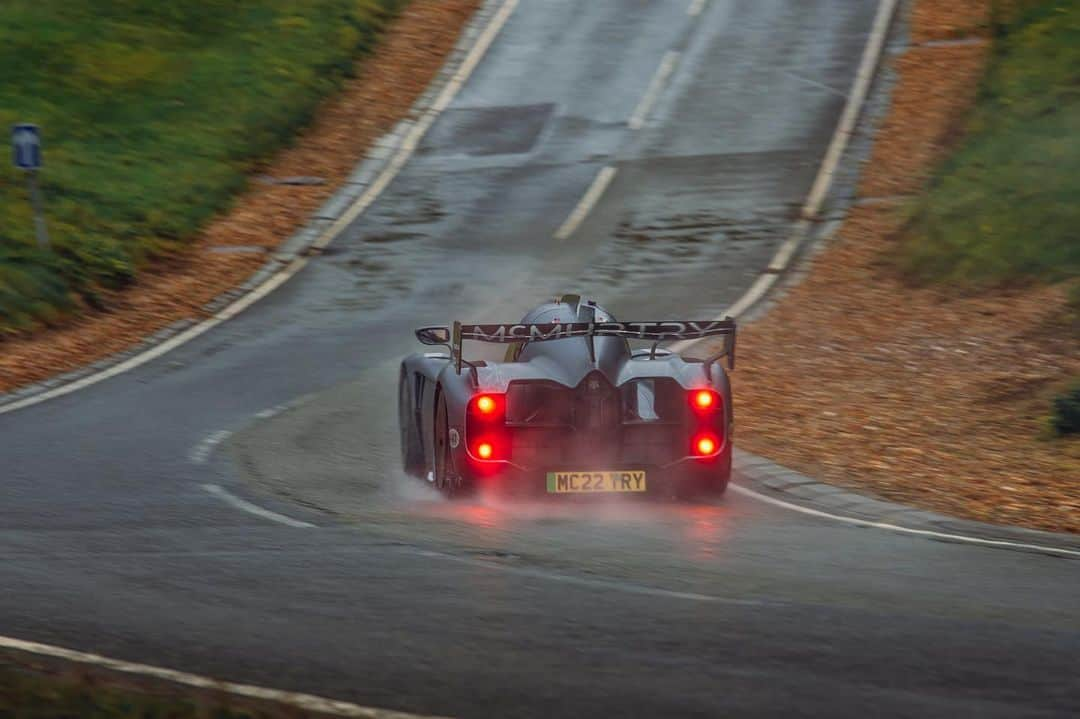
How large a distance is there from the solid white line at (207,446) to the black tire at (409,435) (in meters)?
1.67

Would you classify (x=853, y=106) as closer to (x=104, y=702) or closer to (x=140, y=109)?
(x=140, y=109)

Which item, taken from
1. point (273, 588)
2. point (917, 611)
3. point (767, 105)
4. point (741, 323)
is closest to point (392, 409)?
point (741, 323)

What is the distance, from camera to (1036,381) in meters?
16.1

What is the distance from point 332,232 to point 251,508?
14.8m

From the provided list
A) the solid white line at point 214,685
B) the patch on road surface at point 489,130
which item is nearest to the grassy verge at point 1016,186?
the patch on road surface at point 489,130

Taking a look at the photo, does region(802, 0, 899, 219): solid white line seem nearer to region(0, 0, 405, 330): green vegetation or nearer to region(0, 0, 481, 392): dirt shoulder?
region(0, 0, 481, 392): dirt shoulder

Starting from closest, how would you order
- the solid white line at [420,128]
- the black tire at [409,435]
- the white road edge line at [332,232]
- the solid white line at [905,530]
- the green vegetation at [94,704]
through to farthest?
the green vegetation at [94,704], the solid white line at [905,530], the black tire at [409,435], the white road edge line at [332,232], the solid white line at [420,128]

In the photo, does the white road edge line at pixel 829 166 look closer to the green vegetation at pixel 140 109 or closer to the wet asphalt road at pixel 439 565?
the wet asphalt road at pixel 439 565

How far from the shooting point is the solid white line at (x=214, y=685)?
624cm

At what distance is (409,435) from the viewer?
43.7 feet

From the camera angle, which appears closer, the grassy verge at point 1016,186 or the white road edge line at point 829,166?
the grassy verge at point 1016,186

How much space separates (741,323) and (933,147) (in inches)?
330

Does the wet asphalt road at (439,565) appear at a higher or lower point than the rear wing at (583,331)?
lower

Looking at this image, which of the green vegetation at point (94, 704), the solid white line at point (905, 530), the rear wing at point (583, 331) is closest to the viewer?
Answer: the green vegetation at point (94, 704)
